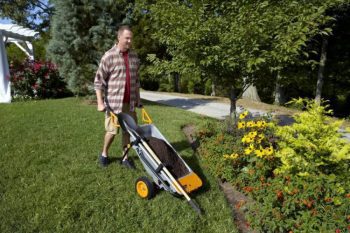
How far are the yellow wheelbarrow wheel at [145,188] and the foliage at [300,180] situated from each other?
106 centimetres

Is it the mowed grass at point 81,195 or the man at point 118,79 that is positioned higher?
the man at point 118,79

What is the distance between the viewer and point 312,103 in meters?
4.20

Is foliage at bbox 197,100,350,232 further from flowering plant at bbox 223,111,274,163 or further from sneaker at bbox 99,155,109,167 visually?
sneaker at bbox 99,155,109,167

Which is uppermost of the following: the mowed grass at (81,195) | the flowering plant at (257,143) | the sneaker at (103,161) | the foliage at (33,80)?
the foliage at (33,80)

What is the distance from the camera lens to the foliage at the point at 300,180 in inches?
121

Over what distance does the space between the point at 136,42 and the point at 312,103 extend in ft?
54.2

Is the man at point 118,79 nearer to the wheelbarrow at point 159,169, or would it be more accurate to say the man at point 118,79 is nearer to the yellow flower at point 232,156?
the wheelbarrow at point 159,169

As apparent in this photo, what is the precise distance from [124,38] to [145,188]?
192 centimetres

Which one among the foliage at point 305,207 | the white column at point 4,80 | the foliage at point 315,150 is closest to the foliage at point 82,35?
the white column at point 4,80

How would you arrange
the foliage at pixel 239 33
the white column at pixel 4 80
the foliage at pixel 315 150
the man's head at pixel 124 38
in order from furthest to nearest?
the white column at pixel 4 80 < the foliage at pixel 239 33 < the man's head at pixel 124 38 < the foliage at pixel 315 150

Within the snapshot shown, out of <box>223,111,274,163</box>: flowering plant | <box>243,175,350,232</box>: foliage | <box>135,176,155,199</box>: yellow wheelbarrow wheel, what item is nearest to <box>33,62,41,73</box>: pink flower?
<box>223,111,274,163</box>: flowering plant

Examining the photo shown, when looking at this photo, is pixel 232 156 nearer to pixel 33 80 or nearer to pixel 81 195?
pixel 81 195

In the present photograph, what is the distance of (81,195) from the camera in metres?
3.93

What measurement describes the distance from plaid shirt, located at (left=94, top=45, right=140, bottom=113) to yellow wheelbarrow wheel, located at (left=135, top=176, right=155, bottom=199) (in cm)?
107
